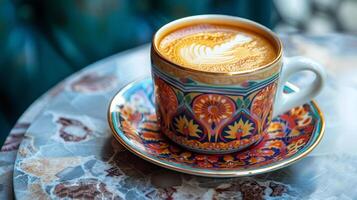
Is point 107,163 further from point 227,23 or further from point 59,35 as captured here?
point 59,35

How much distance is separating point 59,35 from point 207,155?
0.51 m

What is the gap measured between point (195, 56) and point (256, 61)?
6cm

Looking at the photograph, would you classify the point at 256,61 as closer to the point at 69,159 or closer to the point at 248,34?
the point at 248,34

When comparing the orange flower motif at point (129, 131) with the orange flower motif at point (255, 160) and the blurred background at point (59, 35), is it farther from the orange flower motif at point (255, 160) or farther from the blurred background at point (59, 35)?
the blurred background at point (59, 35)

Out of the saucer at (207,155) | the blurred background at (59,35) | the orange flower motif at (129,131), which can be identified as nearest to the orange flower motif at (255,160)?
the saucer at (207,155)

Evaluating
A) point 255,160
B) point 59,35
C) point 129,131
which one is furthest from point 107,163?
point 59,35

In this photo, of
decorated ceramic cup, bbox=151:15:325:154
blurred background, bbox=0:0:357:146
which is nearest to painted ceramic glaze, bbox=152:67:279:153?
decorated ceramic cup, bbox=151:15:325:154

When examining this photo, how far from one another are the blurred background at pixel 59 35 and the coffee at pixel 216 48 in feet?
1.13

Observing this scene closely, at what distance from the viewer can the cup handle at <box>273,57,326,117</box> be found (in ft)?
1.70

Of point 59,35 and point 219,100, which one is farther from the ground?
point 219,100

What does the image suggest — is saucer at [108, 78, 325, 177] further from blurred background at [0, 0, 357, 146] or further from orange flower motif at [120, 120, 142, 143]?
blurred background at [0, 0, 357, 146]

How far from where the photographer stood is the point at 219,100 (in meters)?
0.48

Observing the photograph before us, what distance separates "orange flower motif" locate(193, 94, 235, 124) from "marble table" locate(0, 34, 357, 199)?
6 centimetres

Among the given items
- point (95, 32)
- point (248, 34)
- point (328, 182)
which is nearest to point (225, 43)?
point (248, 34)
